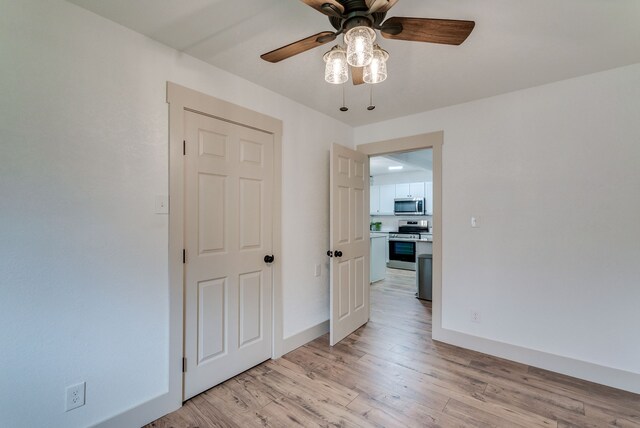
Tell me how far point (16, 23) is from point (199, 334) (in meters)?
1.99

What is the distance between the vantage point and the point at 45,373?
1438mm

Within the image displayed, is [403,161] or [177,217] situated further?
[403,161]

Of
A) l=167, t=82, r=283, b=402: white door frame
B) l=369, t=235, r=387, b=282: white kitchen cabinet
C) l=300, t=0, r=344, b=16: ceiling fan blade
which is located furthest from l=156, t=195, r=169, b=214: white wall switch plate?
l=369, t=235, r=387, b=282: white kitchen cabinet

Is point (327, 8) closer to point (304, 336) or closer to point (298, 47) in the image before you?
point (298, 47)

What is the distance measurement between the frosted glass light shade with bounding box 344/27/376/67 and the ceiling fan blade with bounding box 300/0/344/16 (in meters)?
0.09

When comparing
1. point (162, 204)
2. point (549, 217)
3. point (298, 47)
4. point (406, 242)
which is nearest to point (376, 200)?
point (406, 242)

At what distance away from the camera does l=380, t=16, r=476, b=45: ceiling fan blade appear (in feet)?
3.84

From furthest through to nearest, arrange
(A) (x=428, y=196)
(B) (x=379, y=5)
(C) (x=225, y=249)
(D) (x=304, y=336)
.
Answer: (A) (x=428, y=196) → (D) (x=304, y=336) → (C) (x=225, y=249) → (B) (x=379, y=5)

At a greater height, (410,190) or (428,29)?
(428,29)

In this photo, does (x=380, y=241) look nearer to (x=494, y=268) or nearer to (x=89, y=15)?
(x=494, y=268)

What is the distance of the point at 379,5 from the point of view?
3.63ft

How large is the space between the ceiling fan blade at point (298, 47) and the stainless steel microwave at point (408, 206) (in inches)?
240

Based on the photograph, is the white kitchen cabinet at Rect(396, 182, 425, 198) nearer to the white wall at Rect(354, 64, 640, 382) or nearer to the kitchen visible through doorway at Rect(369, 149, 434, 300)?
the kitchen visible through doorway at Rect(369, 149, 434, 300)

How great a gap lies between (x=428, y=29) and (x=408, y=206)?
6.17m
